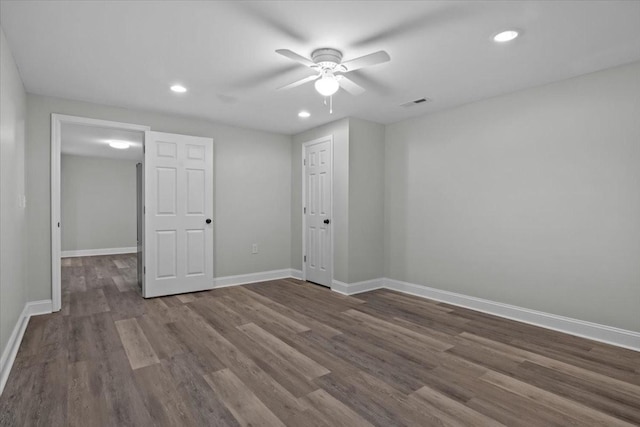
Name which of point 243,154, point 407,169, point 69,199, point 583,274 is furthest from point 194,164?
point 69,199

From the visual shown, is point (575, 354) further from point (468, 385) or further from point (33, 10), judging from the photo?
point (33, 10)

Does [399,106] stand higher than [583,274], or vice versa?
[399,106]

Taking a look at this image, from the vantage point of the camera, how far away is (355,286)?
446cm

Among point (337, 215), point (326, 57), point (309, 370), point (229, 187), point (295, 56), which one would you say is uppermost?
point (326, 57)

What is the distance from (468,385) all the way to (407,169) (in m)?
2.95

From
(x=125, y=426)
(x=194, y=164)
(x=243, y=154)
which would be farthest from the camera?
(x=243, y=154)

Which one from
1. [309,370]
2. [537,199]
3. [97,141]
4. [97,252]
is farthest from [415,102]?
[97,252]

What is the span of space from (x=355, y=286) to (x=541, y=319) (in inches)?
82.0

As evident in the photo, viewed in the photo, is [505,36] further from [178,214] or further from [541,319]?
[178,214]

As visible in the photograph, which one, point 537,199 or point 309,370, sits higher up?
point 537,199

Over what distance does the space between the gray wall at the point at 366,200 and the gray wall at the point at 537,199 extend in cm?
43

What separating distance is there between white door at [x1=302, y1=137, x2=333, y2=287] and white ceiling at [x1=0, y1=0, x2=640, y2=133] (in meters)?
1.27

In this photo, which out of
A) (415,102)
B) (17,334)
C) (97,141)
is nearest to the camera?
(17,334)

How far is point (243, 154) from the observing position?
16.6 ft
